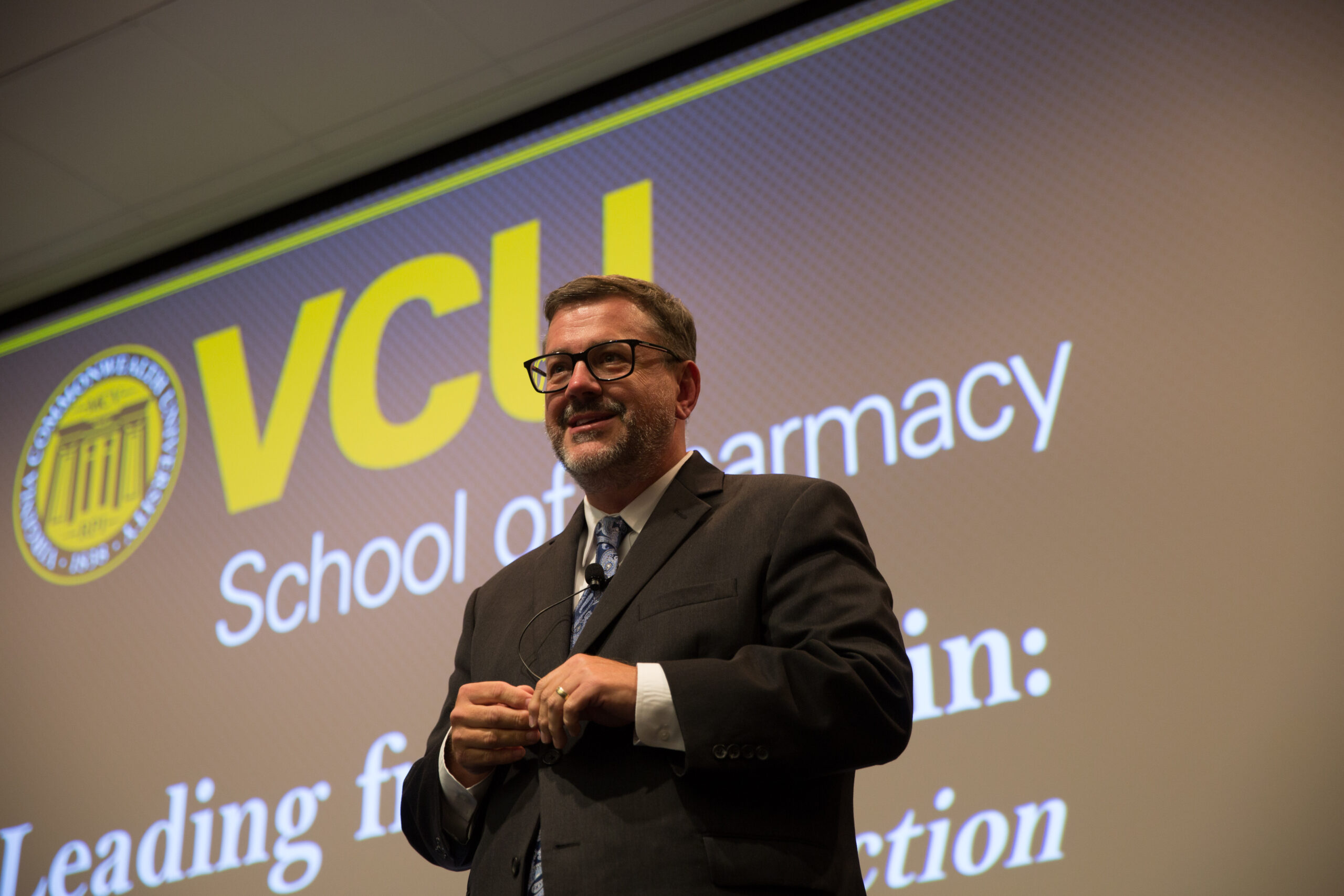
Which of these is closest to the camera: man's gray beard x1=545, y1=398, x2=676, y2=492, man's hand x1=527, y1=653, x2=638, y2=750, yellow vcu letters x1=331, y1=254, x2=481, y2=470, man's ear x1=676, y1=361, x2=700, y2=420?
man's hand x1=527, y1=653, x2=638, y2=750

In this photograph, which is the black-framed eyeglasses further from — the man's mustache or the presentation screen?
the presentation screen

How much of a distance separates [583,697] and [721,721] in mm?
146

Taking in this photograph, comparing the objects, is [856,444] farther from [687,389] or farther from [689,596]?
[689,596]

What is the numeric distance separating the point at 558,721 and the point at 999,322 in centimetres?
184

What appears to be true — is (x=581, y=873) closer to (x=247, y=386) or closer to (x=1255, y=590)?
(x=1255, y=590)

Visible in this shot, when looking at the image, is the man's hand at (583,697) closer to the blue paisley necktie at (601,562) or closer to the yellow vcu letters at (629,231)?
the blue paisley necktie at (601,562)

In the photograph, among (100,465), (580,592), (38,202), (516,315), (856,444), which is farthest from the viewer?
(38,202)

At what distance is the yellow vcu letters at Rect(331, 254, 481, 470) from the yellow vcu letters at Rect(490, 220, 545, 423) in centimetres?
8

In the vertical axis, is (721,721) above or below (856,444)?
below

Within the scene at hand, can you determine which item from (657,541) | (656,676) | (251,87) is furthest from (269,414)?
(656,676)

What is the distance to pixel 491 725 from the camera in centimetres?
140

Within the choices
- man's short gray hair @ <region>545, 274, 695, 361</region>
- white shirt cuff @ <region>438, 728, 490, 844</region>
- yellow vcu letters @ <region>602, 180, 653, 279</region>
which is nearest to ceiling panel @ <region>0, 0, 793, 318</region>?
yellow vcu letters @ <region>602, 180, 653, 279</region>

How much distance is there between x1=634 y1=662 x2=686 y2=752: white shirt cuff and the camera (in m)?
1.33

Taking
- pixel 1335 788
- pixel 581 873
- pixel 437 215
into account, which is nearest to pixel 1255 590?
pixel 1335 788
